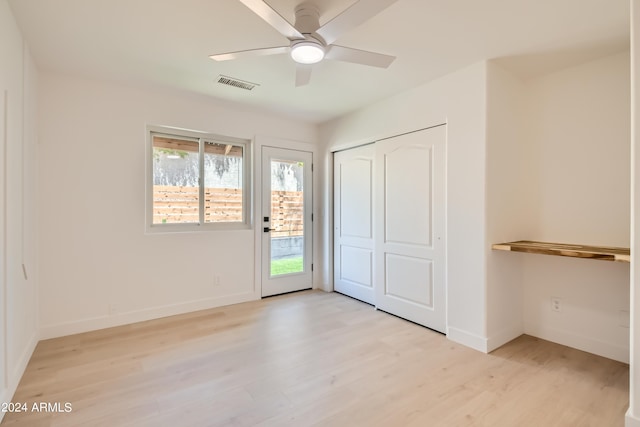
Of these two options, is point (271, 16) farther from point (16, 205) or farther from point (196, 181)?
point (196, 181)

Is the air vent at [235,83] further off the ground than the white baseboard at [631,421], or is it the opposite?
the air vent at [235,83]

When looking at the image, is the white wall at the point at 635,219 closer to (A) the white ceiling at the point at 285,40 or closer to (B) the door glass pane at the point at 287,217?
(A) the white ceiling at the point at 285,40

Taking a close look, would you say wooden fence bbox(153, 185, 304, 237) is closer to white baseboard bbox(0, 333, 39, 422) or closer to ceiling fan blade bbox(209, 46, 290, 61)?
white baseboard bbox(0, 333, 39, 422)

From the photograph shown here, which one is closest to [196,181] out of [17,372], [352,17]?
[17,372]

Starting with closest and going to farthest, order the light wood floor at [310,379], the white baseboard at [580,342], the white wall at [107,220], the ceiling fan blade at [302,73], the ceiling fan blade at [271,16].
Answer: the ceiling fan blade at [271,16] → the light wood floor at [310,379] → the ceiling fan blade at [302,73] → the white baseboard at [580,342] → the white wall at [107,220]

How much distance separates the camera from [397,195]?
336 centimetres

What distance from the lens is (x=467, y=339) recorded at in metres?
2.66

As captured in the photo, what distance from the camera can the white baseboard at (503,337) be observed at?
8.45 feet

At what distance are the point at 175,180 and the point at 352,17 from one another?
8.97 feet

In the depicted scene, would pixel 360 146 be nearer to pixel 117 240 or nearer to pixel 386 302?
pixel 386 302

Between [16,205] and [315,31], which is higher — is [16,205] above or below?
below

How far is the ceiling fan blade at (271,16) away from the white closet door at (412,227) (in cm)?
179

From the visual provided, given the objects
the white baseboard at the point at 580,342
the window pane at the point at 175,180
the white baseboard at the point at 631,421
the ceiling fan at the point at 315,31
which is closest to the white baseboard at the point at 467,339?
the white baseboard at the point at 580,342

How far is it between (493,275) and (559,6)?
6.48 feet
